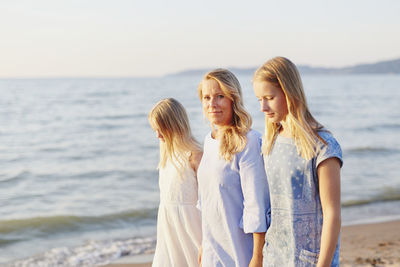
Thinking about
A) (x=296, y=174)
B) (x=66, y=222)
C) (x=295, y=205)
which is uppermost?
(x=296, y=174)

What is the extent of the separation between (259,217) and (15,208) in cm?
878

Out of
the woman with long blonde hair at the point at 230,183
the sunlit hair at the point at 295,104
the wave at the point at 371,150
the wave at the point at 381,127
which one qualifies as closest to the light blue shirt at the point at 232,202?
the woman with long blonde hair at the point at 230,183

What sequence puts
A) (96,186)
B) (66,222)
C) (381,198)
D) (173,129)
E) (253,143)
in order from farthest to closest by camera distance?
1. (96,186)
2. (381,198)
3. (66,222)
4. (173,129)
5. (253,143)

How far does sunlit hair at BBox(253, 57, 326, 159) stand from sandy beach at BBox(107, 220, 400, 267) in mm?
4087

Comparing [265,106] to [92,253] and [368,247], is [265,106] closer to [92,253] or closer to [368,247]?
[368,247]

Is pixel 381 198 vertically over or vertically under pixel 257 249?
under

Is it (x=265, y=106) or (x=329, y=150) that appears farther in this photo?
(x=265, y=106)

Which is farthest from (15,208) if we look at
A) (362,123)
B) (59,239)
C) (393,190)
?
(362,123)

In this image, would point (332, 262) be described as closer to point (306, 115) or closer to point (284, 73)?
point (306, 115)

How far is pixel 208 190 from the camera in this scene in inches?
108

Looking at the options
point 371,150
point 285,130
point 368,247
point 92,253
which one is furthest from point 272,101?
point 371,150

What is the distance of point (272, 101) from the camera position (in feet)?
7.66

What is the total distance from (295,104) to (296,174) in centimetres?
33

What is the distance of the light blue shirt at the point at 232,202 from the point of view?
8.21ft
